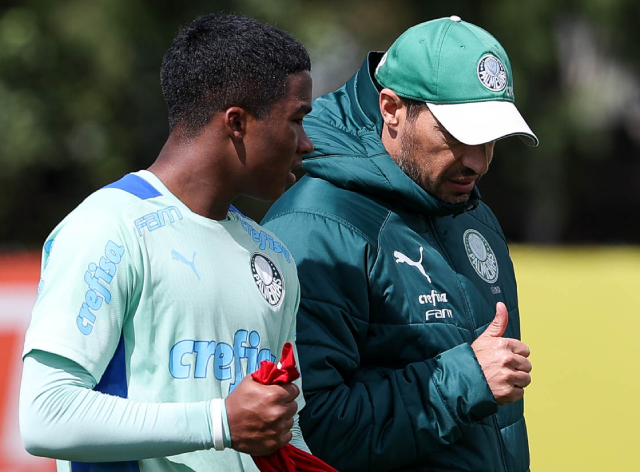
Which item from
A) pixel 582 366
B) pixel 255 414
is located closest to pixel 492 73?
pixel 255 414

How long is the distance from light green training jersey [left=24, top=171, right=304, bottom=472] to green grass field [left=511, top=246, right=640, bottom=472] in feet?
10.8

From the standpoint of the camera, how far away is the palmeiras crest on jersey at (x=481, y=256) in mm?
2637

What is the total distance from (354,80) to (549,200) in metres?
14.1

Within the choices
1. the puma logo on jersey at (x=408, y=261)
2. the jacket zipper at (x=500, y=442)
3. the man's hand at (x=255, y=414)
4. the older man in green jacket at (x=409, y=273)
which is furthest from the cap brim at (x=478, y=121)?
the man's hand at (x=255, y=414)

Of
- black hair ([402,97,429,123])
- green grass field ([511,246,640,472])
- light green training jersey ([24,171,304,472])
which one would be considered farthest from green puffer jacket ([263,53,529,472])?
green grass field ([511,246,640,472])

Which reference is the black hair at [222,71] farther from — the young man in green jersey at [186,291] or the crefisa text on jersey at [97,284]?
the crefisa text on jersey at [97,284]

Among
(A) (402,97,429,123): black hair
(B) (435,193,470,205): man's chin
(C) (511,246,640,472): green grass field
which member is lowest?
(C) (511,246,640,472): green grass field

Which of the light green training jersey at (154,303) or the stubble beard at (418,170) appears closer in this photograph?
the light green training jersey at (154,303)

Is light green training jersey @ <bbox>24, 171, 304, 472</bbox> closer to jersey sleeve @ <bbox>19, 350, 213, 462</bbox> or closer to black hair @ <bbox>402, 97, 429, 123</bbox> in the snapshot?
jersey sleeve @ <bbox>19, 350, 213, 462</bbox>

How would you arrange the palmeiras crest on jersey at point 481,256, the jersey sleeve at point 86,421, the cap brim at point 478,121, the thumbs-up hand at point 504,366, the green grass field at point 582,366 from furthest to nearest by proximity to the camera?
the green grass field at point 582,366
the palmeiras crest on jersey at point 481,256
the cap brim at point 478,121
the thumbs-up hand at point 504,366
the jersey sleeve at point 86,421

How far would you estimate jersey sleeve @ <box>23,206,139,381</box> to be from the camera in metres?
1.57

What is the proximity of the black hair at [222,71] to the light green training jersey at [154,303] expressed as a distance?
171 millimetres

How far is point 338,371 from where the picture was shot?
7.61 ft

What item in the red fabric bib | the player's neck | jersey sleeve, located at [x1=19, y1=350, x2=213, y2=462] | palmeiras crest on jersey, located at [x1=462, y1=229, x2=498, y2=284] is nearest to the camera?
jersey sleeve, located at [x1=19, y1=350, x2=213, y2=462]
